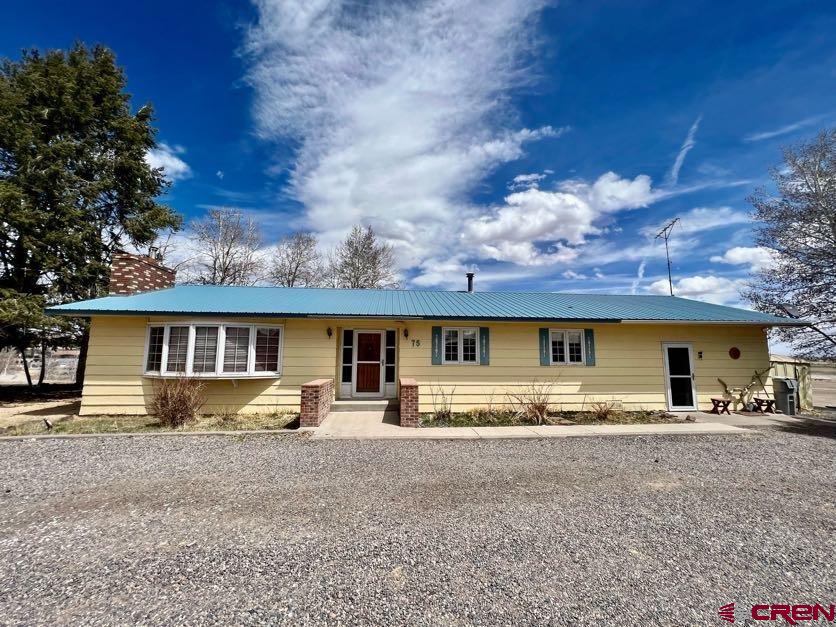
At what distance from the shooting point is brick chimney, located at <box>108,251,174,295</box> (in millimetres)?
10453

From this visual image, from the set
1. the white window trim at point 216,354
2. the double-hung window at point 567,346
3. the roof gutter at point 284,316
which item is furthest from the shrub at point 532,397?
the white window trim at point 216,354

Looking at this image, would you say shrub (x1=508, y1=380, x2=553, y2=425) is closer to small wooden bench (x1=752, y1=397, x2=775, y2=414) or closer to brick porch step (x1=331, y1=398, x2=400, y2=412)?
brick porch step (x1=331, y1=398, x2=400, y2=412)

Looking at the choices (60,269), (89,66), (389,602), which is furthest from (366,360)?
(89,66)

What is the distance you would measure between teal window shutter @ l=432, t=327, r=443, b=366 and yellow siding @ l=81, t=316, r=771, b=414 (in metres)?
0.15

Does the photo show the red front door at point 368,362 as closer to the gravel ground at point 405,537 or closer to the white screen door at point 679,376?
the gravel ground at point 405,537

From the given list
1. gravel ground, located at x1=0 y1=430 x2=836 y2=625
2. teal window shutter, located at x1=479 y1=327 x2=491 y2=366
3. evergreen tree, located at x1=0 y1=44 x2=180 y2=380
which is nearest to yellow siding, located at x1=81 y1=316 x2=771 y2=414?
teal window shutter, located at x1=479 y1=327 x2=491 y2=366

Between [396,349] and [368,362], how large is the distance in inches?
38.1

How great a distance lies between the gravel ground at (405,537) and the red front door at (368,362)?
428 cm

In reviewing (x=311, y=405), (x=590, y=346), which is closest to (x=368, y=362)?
(x=311, y=405)

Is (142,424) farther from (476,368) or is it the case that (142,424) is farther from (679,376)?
(679,376)

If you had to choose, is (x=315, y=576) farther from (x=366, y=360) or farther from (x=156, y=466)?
(x=366, y=360)

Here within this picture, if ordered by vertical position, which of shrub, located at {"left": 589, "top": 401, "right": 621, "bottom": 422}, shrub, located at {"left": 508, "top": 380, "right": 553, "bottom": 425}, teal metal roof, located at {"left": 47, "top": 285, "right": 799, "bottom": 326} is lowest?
shrub, located at {"left": 589, "top": 401, "right": 621, "bottom": 422}

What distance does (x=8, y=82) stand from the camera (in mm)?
13922

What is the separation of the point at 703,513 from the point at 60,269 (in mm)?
19558
